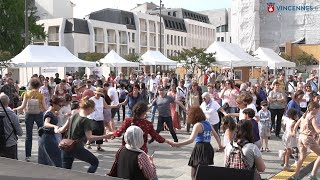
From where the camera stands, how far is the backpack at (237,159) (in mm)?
5445

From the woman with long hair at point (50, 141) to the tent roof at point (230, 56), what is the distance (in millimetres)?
15171

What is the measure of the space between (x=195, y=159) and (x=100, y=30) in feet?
215

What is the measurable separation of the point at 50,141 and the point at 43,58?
12.8 m

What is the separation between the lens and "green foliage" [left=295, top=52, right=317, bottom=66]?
161ft

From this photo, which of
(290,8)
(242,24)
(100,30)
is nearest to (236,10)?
(242,24)

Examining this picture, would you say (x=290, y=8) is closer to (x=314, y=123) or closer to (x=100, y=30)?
(x=100, y=30)

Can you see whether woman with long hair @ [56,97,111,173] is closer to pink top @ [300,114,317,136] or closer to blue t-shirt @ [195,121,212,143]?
blue t-shirt @ [195,121,212,143]

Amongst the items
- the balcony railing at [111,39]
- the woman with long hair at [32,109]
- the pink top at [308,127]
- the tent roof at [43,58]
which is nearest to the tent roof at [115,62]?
the tent roof at [43,58]

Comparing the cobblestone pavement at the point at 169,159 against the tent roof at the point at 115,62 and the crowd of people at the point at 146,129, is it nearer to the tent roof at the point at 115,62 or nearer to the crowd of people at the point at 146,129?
the crowd of people at the point at 146,129

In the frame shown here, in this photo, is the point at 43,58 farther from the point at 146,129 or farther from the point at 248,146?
the point at 248,146

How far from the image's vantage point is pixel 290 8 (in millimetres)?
54062

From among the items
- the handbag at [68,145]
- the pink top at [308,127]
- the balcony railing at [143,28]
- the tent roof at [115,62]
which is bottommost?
the handbag at [68,145]

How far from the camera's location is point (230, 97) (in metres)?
13.1

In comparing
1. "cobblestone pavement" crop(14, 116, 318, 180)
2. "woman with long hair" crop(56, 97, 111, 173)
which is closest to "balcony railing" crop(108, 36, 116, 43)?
"cobblestone pavement" crop(14, 116, 318, 180)
